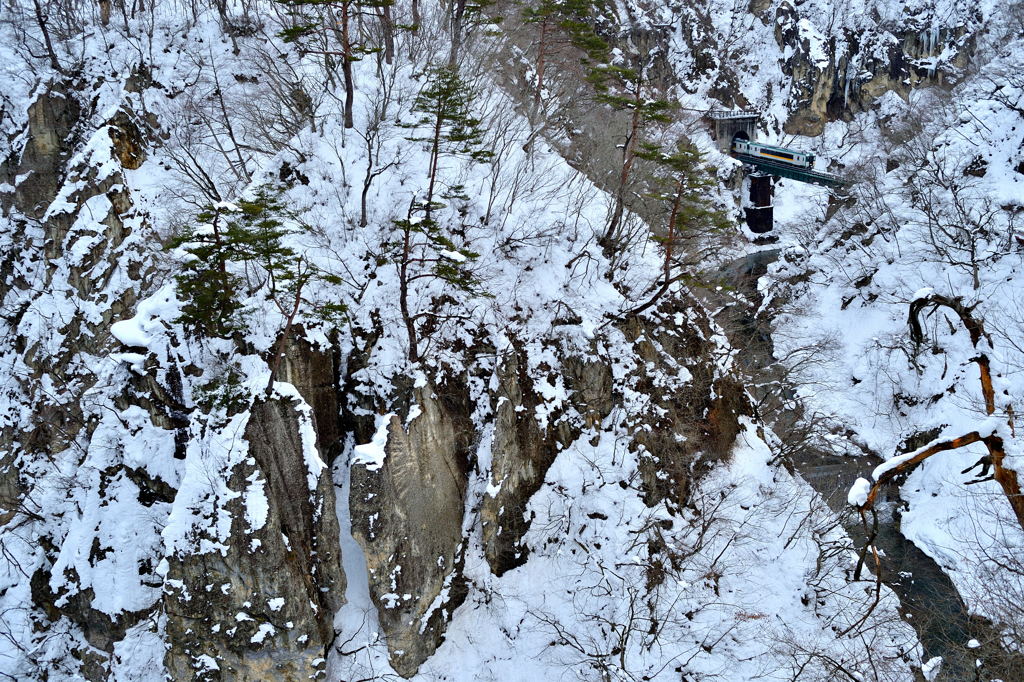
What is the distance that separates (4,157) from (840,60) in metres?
→ 64.0

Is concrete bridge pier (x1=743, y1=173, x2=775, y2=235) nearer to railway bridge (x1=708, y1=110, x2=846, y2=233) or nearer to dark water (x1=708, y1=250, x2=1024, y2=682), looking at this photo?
railway bridge (x1=708, y1=110, x2=846, y2=233)

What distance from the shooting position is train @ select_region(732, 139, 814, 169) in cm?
4547

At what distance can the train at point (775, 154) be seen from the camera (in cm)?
4547

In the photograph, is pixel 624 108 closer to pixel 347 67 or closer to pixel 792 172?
pixel 347 67

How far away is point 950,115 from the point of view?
37.6 m

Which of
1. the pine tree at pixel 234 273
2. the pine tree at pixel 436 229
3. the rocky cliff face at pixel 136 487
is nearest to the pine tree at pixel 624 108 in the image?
the pine tree at pixel 436 229

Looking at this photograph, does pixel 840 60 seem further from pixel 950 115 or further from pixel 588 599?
pixel 588 599

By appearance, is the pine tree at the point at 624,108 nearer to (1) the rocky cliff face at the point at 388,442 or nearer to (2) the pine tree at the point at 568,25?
(1) the rocky cliff face at the point at 388,442

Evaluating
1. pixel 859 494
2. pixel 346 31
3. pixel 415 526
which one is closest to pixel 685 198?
pixel 346 31

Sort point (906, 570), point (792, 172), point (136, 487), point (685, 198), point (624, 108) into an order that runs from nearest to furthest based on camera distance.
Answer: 1. point (136, 487)
2. point (685, 198)
3. point (906, 570)
4. point (624, 108)
5. point (792, 172)

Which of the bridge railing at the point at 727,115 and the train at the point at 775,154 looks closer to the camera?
the train at the point at 775,154

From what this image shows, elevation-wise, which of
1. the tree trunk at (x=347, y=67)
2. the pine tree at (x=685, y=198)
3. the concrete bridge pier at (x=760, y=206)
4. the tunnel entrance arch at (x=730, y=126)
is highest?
the tunnel entrance arch at (x=730, y=126)

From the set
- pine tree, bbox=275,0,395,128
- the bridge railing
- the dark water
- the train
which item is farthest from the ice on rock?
the bridge railing

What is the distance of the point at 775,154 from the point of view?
46.6m
